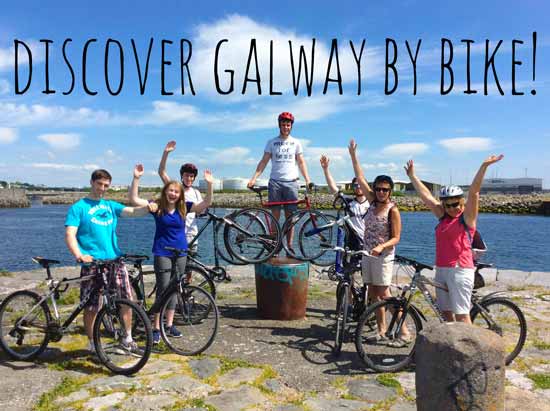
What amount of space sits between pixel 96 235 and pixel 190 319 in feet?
6.41

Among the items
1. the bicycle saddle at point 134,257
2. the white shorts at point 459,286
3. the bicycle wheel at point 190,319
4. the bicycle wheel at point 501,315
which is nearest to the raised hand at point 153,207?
the bicycle saddle at point 134,257

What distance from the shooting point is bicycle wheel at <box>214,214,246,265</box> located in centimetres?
837

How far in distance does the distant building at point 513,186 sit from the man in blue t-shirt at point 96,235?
165530 millimetres

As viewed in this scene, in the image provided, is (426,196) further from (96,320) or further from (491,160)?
(96,320)

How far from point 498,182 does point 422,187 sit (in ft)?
617

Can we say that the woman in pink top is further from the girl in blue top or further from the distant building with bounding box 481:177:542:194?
the distant building with bounding box 481:177:542:194

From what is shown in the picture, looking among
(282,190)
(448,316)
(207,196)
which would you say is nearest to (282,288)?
(282,190)

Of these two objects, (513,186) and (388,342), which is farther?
(513,186)

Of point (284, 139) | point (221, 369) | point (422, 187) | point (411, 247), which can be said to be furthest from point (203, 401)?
point (411, 247)

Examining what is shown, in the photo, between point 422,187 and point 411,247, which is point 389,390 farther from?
point 411,247

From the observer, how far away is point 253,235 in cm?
822

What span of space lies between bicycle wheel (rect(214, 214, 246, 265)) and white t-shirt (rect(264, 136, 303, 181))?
4.63ft

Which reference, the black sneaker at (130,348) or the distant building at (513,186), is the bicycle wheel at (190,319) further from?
the distant building at (513,186)

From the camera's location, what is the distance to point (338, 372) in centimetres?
576
